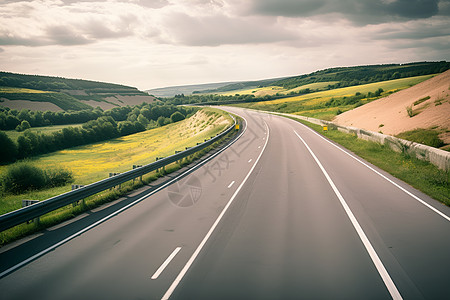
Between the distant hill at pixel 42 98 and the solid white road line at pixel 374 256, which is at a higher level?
the distant hill at pixel 42 98

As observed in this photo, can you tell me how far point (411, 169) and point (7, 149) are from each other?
73.0 metres

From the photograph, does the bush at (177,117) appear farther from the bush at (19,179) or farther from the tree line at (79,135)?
the bush at (19,179)

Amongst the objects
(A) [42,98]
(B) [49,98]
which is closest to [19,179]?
(A) [42,98]

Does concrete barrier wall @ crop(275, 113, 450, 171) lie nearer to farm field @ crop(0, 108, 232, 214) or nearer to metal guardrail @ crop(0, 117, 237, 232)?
metal guardrail @ crop(0, 117, 237, 232)

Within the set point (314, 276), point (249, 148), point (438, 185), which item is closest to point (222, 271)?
point (314, 276)

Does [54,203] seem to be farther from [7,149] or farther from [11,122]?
[11,122]

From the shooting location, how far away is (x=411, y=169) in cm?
1552

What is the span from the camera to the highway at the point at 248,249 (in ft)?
18.2

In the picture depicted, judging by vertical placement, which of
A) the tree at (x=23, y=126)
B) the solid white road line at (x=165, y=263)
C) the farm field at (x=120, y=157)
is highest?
the tree at (x=23, y=126)

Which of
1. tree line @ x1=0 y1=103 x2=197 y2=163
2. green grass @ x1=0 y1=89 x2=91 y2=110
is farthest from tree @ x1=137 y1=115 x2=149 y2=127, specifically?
green grass @ x1=0 y1=89 x2=91 y2=110

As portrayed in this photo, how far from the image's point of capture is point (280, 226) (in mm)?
8586

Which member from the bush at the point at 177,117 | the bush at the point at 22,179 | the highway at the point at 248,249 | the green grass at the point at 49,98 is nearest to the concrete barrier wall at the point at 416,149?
the highway at the point at 248,249

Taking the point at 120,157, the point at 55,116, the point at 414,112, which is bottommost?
the point at 120,157

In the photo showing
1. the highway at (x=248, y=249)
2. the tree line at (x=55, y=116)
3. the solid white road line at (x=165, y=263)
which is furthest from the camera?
the tree line at (x=55, y=116)
